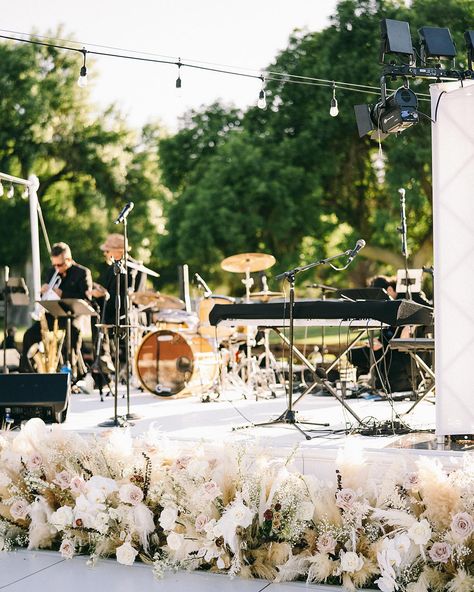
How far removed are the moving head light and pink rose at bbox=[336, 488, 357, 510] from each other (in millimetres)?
2433

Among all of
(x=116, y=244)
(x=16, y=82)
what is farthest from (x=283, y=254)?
(x=16, y=82)

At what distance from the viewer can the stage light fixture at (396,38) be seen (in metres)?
4.79

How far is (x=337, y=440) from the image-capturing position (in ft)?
15.8

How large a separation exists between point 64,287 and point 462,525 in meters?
6.04

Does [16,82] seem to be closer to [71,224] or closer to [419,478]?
[71,224]

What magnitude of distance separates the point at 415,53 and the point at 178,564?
3354mm

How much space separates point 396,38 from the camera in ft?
15.8

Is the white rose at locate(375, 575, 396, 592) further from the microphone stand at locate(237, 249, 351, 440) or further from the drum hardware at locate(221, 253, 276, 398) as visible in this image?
the drum hardware at locate(221, 253, 276, 398)

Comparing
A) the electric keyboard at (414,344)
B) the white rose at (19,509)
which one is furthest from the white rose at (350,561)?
the electric keyboard at (414,344)

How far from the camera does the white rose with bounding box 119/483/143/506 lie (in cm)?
381

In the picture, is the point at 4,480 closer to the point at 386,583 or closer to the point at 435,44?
the point at 386,583

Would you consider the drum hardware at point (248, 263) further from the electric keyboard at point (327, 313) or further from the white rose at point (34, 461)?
the white rose at point (34, 461)

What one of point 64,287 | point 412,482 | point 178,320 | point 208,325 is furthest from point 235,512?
point 64,287

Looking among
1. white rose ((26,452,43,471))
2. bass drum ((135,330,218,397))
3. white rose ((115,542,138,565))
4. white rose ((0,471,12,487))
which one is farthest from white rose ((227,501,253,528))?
bass drum ((135,330,218,397))
